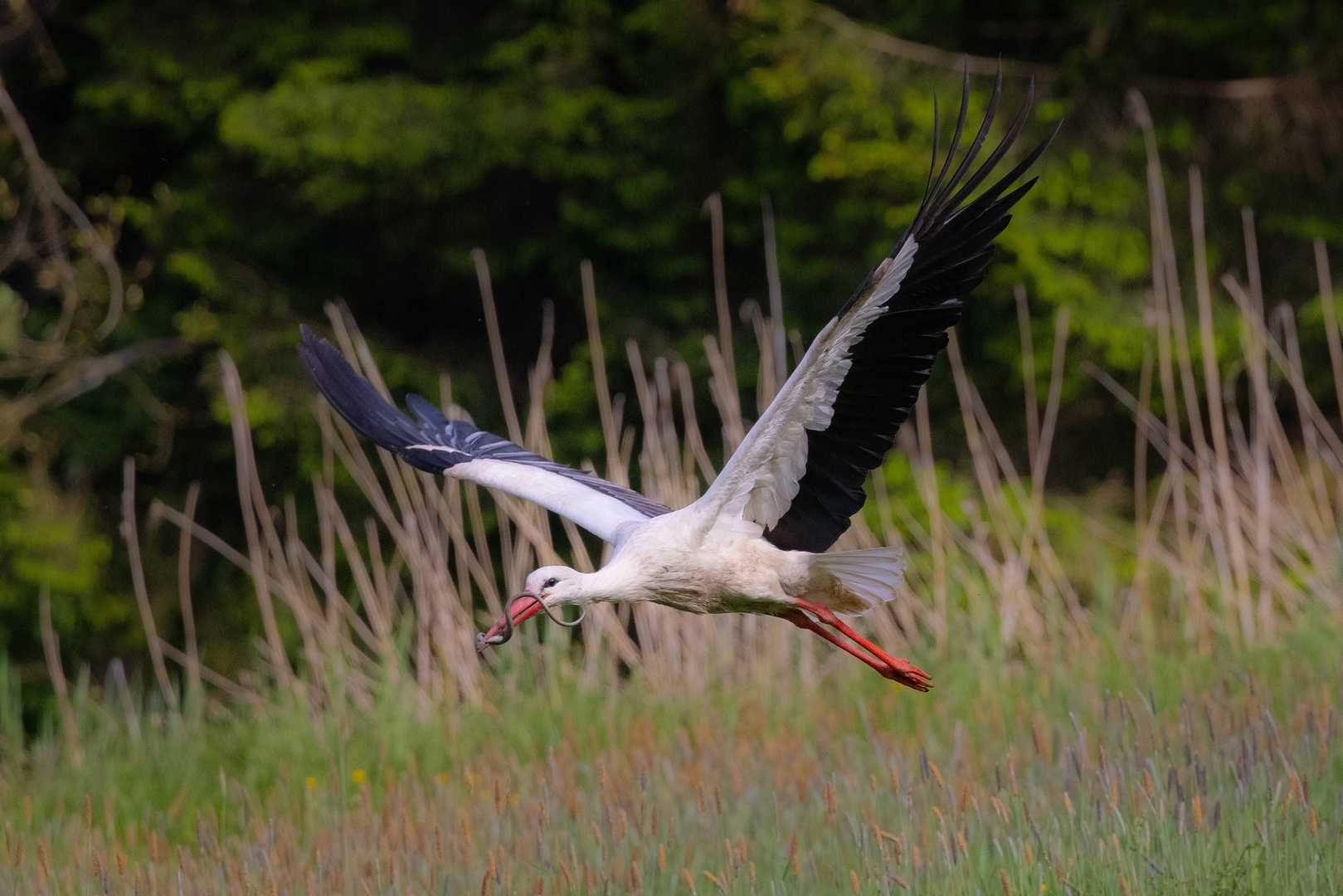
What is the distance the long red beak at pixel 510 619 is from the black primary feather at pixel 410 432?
26.7 inches

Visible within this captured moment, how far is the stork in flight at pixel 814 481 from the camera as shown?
2.76 m

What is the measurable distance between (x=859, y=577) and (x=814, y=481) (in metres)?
0.30

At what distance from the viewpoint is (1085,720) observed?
3.86 metres

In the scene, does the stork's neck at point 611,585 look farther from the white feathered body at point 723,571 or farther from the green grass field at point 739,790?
the green grass field at point 739,790

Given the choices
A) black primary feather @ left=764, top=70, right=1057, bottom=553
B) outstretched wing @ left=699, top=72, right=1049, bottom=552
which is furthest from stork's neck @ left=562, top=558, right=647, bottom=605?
black primary feather @ left=764, top=70, right=1057, bottom=553

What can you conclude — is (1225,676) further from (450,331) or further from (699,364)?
(450,331)


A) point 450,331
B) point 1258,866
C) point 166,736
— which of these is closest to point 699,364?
point 450,331

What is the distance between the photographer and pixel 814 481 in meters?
3.25

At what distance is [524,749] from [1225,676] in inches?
89.8

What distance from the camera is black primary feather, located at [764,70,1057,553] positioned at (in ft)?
8.91

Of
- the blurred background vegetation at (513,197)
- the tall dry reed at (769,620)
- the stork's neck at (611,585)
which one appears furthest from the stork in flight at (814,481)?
the blurred background vegetation at (513,197)

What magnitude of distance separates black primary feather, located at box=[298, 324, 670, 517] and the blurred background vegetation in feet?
12.0

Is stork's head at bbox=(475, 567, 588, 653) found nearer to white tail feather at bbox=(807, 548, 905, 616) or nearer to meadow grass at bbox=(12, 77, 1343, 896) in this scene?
meadow grass at bbox=(12, 77, 1343, 896)

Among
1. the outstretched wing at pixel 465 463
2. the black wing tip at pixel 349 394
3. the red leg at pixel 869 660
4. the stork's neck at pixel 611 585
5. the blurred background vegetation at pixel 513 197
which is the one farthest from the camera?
the blurred background vegetation at pixel 513 197
